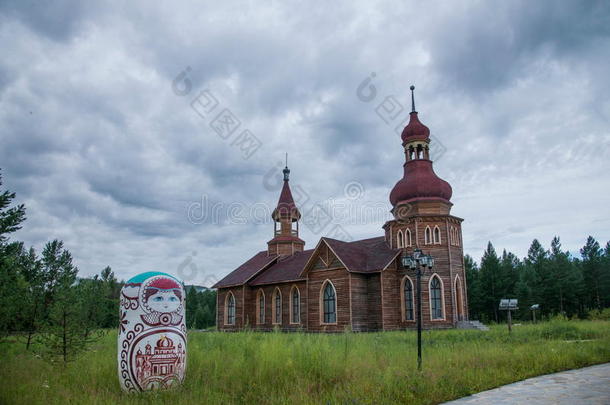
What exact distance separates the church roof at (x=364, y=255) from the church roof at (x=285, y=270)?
153 inches

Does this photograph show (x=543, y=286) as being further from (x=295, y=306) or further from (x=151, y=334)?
(x=151, y=334)

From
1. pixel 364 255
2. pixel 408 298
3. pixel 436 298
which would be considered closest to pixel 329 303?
pixel 364 255

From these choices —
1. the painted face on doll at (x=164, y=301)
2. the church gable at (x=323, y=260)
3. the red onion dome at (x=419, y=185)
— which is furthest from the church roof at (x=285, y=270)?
the painted face on doll at (x=164, y=301)

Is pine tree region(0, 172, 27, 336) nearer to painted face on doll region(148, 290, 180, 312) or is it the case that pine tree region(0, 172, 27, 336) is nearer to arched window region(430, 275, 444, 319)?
painted face on doll region(148, 290, 180, 312)

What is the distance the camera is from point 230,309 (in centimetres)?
3538

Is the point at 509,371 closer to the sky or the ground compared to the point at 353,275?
closer to the ground

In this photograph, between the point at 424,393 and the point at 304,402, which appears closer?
the point at 304,402

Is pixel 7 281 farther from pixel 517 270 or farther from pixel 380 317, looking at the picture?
pixel 517 270

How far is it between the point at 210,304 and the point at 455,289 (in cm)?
5213

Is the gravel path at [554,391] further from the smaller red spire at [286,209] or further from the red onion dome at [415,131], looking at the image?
the smaller red spire at [286,209]

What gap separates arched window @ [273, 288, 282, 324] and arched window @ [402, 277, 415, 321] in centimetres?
929

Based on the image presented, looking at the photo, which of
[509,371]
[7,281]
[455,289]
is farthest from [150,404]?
[455,289]

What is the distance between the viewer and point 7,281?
13.1 metres

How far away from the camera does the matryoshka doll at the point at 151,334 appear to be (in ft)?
25.7
